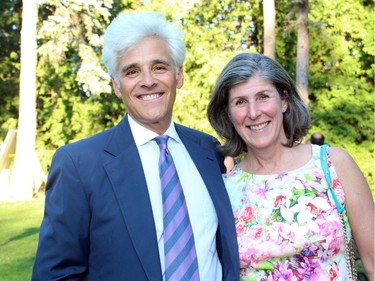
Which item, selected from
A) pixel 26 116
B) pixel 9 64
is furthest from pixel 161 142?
pixel 9 64

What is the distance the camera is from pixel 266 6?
52.0 feet

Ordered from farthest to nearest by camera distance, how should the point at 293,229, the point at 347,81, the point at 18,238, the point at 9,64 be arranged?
1. the point at 9,64
2. the point at 347,81
3. the point at 18,238
4. the point at 293,229

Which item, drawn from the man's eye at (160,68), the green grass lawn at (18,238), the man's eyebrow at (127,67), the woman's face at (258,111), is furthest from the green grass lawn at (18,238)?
the man's eyebrow at (127,67)

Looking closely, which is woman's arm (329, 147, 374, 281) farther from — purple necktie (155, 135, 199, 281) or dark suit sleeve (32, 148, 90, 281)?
dark suit sleeve (32, 148, 90, 281)

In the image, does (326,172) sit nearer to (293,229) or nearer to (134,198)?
(293,229)

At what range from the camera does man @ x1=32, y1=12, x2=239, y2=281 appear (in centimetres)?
228

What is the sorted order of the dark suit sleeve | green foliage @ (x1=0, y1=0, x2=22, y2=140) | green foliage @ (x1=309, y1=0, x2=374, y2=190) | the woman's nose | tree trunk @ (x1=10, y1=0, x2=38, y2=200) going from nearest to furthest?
the dark suit sleeve → the woman's nose → tree trunk @ (x1=10, y1=0, x2=38, y2=200) → green foliage @ (x1=309, y1=0, x2=374, y2=190) → green foliage @ (x1=0, y1=0, x2=22, y2=140)

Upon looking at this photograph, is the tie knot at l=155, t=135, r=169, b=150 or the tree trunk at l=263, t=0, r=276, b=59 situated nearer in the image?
the tie knot at l=155, t=135, r=169, b=150

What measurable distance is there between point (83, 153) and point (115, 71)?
0.48 m

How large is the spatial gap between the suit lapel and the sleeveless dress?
0.62m

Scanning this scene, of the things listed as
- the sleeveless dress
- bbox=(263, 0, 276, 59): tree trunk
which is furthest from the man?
bbox=(263, 0, 276, 59): tree trunk

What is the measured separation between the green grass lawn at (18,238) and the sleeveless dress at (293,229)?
381 centimetres

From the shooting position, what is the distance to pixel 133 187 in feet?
7.91

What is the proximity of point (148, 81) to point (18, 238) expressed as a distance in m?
6.35
